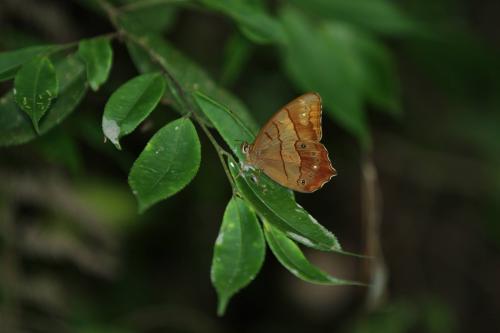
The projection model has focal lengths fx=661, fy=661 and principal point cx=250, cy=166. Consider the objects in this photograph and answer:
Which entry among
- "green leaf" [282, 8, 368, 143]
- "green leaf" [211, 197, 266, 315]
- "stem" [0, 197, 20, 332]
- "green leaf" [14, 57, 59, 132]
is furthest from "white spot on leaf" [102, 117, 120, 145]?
"stem" [0, 197, 20, 332]

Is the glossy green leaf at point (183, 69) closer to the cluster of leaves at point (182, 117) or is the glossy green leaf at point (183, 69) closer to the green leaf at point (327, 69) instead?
the cluster of leaves at point (182, 117)

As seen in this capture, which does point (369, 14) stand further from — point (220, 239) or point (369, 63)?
point (220, 239)

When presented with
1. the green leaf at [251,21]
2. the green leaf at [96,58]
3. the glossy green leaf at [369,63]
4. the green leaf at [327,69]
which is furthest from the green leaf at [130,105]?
the glossy green leaf at [369,63]

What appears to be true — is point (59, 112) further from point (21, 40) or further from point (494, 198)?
point (494, 198)

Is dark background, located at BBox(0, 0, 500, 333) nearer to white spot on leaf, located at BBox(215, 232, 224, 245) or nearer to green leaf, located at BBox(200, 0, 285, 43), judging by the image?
green leaf, located at BBox(200, 0, 285, 43)

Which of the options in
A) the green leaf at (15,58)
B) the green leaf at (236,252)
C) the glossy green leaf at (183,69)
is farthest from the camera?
the glossy green leaf at (183,69)
